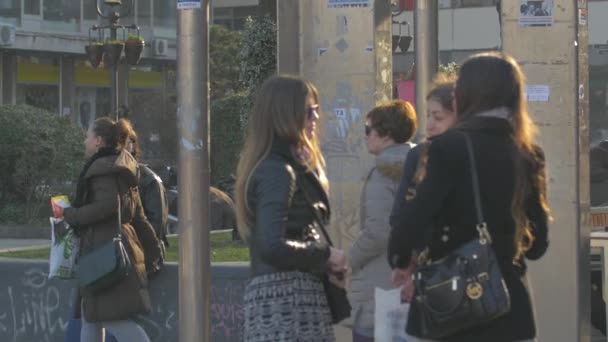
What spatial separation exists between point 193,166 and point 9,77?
3694 cm

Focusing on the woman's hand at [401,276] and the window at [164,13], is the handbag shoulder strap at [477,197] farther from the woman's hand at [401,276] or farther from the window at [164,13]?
the window at [164,13]

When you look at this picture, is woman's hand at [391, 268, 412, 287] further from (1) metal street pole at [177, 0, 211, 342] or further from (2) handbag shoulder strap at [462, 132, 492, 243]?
(1) metal street pole at [177, 0, 211, 342]

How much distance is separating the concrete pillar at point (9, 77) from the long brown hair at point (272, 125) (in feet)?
124

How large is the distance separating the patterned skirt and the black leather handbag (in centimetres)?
52

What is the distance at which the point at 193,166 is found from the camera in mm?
5449

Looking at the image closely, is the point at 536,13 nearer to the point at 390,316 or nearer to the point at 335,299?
the point at 390,316

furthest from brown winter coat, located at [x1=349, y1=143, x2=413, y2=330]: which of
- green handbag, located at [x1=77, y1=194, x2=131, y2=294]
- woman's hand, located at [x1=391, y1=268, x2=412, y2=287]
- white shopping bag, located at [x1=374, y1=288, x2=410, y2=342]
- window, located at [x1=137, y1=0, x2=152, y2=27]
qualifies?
window, located at [x1=137, y1=0, x2=152, y2=27]

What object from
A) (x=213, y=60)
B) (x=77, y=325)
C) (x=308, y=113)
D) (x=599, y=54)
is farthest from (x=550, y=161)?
(x=599, y=54)

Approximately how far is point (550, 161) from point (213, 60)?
31169 millimetres

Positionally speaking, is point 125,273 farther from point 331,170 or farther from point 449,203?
point 449,203

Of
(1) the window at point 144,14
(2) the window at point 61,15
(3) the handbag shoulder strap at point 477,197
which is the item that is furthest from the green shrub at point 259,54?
(1) the window at point 144,14

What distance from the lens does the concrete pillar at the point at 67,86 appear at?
142ft

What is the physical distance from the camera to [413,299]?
12.0 ft

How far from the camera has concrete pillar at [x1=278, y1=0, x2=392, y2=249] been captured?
6.33 m
